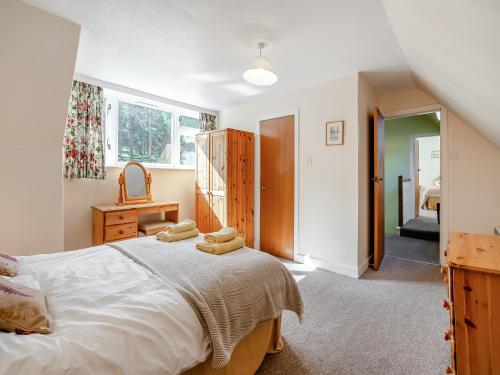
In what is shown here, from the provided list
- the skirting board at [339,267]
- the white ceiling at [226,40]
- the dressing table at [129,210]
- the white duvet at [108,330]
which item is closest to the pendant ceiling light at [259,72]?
the white ceiling at [226,40]

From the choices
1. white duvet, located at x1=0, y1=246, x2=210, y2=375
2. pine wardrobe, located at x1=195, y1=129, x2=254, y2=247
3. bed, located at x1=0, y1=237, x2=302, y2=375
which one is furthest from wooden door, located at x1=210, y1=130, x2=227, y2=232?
white duvet, located at x1=0, y1=246, x2=210, y2=375

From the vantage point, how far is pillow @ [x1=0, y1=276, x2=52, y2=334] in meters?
0.87

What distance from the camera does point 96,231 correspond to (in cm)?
310

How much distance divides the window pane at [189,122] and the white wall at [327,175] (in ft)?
5.27

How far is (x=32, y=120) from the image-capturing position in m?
2.15

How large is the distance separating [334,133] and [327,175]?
543 mm

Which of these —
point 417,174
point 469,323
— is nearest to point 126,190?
point 469,323

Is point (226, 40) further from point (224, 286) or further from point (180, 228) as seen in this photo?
point (224, 286)

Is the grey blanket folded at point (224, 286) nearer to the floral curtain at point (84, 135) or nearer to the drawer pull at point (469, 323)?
the drawer pull at point (469, 323)

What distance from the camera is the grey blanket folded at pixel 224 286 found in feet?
3.77

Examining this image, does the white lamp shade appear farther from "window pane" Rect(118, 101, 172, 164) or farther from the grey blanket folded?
"window pane" Rect(118, 101, 172, 164)

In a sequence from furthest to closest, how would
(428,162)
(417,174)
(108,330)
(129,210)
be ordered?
(428,162) → (417,174) → (129,210) → (108,330)

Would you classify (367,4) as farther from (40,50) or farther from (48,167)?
(48,167)

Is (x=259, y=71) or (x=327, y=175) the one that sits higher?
(x=259, y=71)
